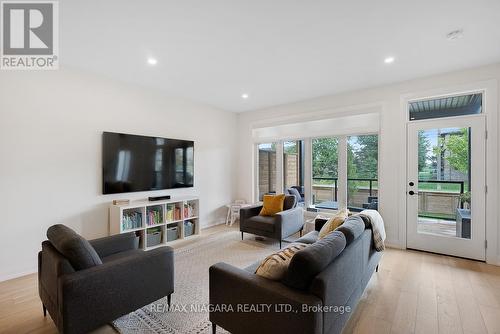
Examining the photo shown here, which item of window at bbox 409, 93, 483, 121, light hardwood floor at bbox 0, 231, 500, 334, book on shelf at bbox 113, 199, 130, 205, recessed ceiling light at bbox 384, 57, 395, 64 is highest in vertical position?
recessed ceiling light at bbox 384, 57, 395, 64

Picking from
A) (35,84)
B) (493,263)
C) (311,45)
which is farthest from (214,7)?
(493,263)

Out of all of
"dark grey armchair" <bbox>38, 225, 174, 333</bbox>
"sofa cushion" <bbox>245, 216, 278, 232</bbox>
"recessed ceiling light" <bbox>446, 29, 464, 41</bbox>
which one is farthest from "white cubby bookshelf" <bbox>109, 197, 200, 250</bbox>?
"recessed ceiling light" <bbox>446, 29, 464, 41</bbox>

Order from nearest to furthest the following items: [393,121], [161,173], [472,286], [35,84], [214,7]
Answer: [214,7]
[472,286]
[35,84]
[393,121]
[161,173]

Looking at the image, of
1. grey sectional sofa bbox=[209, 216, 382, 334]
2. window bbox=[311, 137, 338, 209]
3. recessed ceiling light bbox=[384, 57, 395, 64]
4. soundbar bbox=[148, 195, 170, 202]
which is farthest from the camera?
window bbox=[311, 137, 338, 209]

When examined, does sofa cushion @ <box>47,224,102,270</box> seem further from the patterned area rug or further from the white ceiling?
the white ceiling

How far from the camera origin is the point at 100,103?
3.38 meters

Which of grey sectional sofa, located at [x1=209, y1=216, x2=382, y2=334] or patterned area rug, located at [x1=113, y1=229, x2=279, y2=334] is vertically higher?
grey sectional sofa, located at [x1=209, y1=216, x2=382, y2=334]

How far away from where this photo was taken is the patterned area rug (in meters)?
1.88

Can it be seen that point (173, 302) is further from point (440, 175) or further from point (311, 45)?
point (440, 175)

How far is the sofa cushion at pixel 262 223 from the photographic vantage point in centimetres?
366

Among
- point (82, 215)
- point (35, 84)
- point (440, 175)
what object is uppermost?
point (35, 84)

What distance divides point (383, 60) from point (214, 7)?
Result: 219 centimetres

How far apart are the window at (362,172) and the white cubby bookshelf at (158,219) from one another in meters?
2.81

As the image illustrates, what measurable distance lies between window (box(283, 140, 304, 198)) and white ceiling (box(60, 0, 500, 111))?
1.50m
